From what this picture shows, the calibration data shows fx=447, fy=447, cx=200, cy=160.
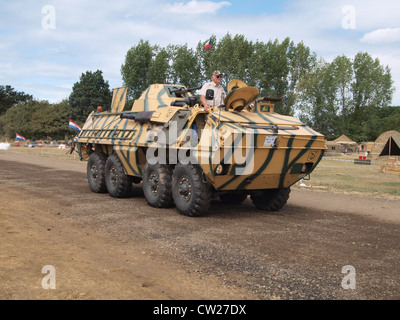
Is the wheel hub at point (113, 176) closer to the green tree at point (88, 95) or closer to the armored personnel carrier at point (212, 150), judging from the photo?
the armored personnel carrier at point (212, 150)

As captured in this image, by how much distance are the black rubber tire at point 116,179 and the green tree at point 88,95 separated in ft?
146

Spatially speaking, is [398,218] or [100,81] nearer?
[398,218]

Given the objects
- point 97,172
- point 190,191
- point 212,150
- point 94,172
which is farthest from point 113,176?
point 212,150

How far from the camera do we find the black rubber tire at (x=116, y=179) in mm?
10688

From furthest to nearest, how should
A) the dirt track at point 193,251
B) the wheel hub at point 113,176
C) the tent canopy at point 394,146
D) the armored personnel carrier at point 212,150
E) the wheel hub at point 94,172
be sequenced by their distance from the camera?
the tent canopy at point 394,146, the wheel hub at point 94,172, the wheel hub at point 113,176, the armored personnel carrier at point 212,150, the dirt track at point 193,251

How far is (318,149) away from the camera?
863cm

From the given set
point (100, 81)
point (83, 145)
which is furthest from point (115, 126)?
point (100, 81)

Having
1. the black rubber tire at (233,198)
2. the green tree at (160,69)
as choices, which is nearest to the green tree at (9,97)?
the green tree at (160,69)

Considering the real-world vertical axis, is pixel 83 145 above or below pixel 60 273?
above

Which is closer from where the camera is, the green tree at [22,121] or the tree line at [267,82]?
the tree line at [267,82]
